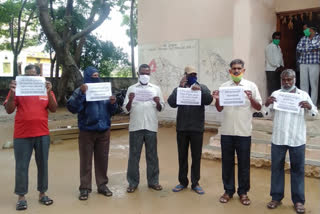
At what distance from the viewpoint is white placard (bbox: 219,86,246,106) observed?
399 cm

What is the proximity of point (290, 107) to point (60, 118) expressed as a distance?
10676 mm

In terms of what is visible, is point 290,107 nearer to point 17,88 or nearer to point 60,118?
point 17,88

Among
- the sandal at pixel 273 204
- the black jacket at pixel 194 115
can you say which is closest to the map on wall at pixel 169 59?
the black jacket at pixel 194 115

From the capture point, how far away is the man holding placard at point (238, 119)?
4020 mm

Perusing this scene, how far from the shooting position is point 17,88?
385 cm

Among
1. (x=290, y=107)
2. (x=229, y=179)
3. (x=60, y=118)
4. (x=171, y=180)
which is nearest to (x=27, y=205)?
(x=171, y=180)

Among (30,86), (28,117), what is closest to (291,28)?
(30,86)

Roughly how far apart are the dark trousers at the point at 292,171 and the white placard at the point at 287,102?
0.46 metres

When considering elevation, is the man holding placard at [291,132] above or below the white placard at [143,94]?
below

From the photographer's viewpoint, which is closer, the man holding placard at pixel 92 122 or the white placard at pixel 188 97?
the man holding placard at pixel 92 122

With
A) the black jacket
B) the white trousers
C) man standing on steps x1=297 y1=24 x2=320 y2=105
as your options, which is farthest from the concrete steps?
the black jacket

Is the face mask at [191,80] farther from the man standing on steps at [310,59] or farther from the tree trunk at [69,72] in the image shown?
the tree trunk at [69,72]

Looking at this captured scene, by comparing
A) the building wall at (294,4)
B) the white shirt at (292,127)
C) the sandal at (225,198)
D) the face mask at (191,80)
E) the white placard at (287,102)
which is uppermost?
the building wall at (294,4)

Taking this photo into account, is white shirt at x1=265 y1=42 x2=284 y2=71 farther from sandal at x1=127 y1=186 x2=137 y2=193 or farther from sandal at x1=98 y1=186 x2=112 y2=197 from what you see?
sandal at x1=98 y1=186 x2=112 y2=197
